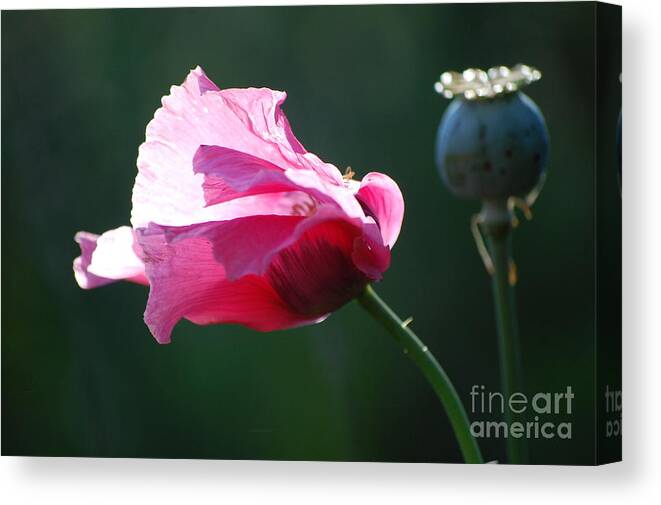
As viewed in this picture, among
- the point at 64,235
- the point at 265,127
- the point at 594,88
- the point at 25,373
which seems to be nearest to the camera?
the point at 265,127

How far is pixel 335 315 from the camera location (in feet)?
5.01

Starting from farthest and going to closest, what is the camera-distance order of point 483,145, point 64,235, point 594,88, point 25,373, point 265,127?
point 64,235 → point 25,373 → point 594,88 → point 483,145 → point 265,127

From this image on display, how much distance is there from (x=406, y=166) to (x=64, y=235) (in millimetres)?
399

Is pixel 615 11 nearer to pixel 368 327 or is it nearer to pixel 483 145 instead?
pixel 483 145

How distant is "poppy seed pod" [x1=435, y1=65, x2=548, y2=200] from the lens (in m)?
1.01

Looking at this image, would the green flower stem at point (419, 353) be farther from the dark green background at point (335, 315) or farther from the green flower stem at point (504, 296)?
the dark green background at point (335, 315)

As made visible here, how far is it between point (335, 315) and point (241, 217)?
74 centimetres

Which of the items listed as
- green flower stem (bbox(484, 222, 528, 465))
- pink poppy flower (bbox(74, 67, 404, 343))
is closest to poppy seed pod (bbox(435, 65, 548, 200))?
green flower stem (bbox(484, 222, 528, 465))

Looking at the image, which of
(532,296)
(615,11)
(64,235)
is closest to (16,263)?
(64,235)

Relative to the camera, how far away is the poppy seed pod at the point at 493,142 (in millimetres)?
1006

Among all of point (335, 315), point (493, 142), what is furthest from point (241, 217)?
point (335, 315)

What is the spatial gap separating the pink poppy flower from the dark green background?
460mm

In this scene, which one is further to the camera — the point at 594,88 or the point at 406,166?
the point at 406,166

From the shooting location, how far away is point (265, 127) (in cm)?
79
